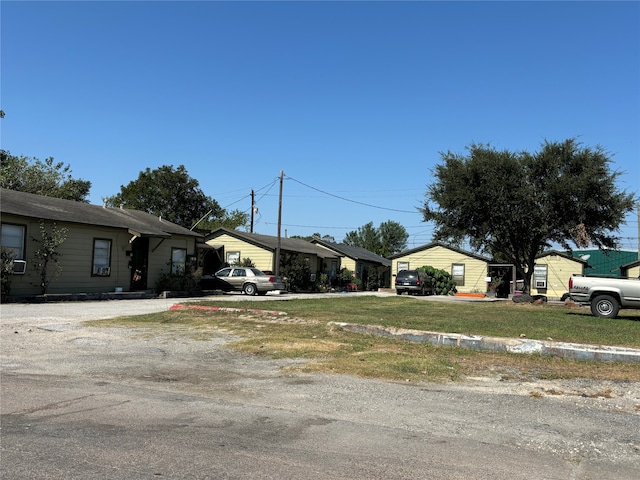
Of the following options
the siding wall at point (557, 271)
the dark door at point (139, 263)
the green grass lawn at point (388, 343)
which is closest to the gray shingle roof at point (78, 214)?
the dark door at point (139, 263)

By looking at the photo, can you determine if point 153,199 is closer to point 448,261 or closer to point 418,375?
point 448,261

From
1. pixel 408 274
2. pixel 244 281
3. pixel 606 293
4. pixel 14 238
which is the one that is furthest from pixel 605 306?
pixel 408 274

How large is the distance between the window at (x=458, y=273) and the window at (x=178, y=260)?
24.4m

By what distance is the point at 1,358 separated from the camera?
8414 mm

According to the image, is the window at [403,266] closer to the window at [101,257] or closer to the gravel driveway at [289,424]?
the window at [101,257]

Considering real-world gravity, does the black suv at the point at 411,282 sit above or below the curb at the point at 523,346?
above

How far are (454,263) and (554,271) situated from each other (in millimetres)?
8073

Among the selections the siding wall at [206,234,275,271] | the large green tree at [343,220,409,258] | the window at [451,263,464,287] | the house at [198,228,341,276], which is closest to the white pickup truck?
the house at [198,228,341,276]

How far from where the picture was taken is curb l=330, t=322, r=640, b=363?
8.75 m

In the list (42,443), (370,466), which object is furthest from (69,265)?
(370,466)

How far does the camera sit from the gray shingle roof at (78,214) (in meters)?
20.8

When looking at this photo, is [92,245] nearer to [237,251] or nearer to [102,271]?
[102,271]

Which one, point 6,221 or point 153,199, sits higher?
point 153,199

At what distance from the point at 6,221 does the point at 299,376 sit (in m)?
16.8
